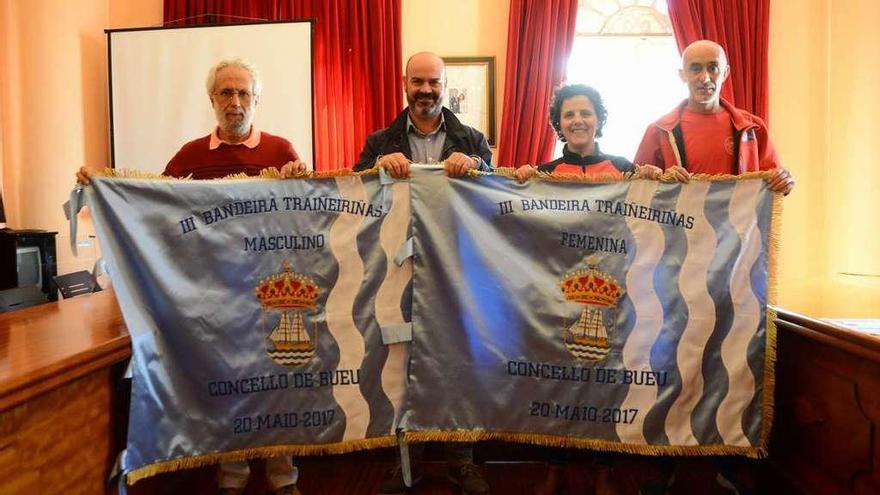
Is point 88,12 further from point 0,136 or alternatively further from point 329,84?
point 329,84

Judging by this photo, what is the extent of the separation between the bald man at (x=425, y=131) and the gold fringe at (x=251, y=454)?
3.29ft

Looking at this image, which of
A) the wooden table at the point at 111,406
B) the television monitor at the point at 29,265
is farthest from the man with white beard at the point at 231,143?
the television monitor at the point at 29,265

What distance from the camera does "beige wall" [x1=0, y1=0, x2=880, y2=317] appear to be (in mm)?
3846

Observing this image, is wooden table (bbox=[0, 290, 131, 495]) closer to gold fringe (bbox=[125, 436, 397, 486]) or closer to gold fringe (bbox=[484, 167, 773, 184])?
gold fringe (bbox=[125, 436, 397, 486])

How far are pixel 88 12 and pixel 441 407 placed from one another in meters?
4.24

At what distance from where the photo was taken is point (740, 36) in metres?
4.16

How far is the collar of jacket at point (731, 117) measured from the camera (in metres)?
2.19

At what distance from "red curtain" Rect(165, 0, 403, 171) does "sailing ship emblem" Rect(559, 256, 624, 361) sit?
9.01 feet

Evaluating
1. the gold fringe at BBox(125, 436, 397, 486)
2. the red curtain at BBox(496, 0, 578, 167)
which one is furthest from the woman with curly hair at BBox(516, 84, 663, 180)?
the red curtain at BBox(496, 0, 578, 167)

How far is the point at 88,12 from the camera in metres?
4.24

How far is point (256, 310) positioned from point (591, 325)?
1039 millimetres

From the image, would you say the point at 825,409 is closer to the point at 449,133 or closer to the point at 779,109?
the point at 449,133

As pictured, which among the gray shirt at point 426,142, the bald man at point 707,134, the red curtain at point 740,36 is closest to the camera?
the bald man at point 707,134

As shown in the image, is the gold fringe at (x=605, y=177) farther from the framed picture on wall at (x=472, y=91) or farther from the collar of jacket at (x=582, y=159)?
the framed picture on wall at (x=472, y=91)
